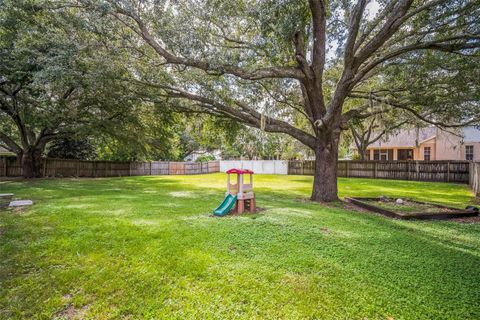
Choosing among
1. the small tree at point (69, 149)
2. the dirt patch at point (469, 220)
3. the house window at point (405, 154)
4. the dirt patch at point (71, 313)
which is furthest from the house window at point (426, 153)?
the small tree at point (69, 149)

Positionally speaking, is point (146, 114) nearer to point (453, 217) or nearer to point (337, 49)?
point (337, 49)

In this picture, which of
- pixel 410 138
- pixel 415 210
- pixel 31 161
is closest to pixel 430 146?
pixel 410 138

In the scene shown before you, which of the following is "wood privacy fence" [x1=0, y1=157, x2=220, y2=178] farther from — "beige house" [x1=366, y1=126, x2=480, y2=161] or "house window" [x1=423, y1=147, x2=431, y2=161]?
"house window" [x1=423, y1=147, x2=431, y2=161]

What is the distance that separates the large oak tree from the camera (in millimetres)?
6555

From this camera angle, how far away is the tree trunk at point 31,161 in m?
15.2

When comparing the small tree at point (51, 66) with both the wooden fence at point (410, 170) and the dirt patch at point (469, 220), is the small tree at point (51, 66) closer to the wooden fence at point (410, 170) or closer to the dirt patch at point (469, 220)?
the dirt patch at point (469, 220)

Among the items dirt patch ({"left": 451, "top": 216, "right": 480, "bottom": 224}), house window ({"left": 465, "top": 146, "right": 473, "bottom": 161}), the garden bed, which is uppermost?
house window ({"left": 465, "top": 146, "right": 473, "bottom": 161})

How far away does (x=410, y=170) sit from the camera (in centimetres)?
1869

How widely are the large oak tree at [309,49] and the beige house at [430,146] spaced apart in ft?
31.3

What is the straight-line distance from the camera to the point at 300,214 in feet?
19.7

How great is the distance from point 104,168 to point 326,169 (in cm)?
1816

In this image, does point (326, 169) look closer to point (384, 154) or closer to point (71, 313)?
point (71, 313)

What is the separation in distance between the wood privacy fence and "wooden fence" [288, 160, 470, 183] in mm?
14413

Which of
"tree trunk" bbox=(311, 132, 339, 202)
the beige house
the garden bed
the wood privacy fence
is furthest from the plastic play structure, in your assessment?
the wood privacy fence
